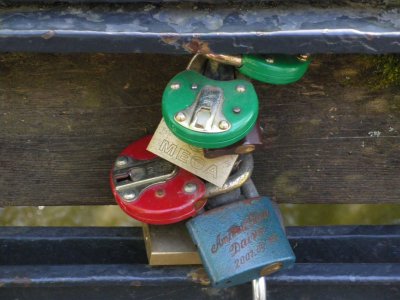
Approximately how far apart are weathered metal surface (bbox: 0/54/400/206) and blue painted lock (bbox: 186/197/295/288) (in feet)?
0.76

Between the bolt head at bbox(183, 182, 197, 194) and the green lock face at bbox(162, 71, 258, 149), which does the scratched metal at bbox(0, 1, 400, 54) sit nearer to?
the green lock face at bbox(162, 71, 258, 149)

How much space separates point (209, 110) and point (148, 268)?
432mm

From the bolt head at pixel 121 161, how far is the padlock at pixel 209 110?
0.25 meters

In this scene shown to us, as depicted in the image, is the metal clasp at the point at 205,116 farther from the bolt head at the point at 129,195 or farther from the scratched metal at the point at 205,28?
the bolt head at the point at 129,195

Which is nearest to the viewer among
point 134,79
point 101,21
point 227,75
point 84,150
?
point 101,21

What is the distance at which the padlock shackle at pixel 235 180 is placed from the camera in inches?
55.2

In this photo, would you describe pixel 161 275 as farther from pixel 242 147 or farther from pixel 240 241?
pixel 242 147

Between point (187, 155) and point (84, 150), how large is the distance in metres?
0.32

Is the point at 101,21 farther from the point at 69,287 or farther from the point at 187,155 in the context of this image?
the point at 69,287

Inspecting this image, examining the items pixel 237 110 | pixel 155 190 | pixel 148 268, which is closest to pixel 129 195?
pixel 155 190

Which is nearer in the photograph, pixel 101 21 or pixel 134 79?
pixel 101 21

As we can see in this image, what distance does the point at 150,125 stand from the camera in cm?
156

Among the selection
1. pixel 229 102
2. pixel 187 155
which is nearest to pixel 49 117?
pixel 187 155

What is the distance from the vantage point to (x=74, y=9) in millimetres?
1196
